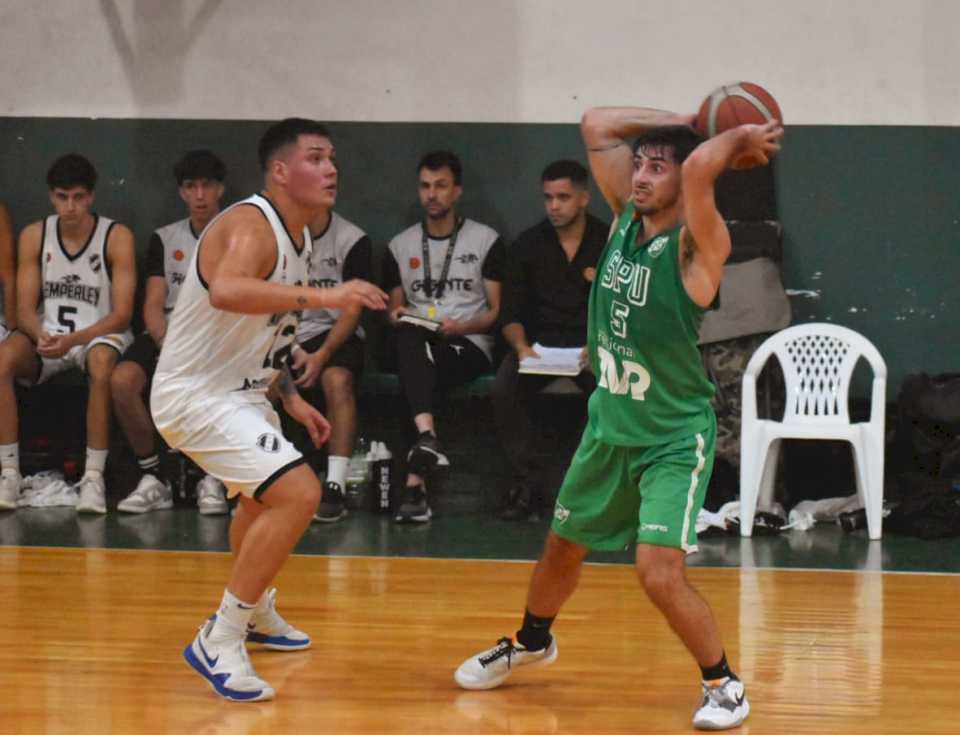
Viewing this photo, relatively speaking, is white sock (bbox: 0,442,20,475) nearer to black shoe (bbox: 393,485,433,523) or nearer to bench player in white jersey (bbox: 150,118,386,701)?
black shoe (bbox: 393,485,433,523)

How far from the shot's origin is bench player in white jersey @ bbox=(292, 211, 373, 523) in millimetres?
7516

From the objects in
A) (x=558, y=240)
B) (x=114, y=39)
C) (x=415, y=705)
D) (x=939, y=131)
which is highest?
(x=114, y=39)

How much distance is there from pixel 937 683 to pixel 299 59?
538cm

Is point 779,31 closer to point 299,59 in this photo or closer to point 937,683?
point 299,59

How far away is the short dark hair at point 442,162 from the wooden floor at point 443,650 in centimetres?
236

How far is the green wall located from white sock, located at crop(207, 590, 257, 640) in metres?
4.32

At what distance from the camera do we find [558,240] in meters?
7.80

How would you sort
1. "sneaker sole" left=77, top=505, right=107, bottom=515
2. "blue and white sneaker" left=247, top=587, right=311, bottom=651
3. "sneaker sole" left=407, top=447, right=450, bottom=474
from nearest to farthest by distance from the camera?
"blue and white sneaker" left=247, top=587, right=311, bottom=651, "sneaker sole" left=407, top=447, right=450, bottom=474, "sneaker sole" left=77, top=505, right=107, bottom=515

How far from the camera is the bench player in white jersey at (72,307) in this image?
304 inches

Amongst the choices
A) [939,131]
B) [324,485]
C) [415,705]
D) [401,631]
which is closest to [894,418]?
[939,131]

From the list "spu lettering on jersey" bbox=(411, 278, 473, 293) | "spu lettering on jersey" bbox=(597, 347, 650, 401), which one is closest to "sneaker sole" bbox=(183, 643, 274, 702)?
"spu lettering on jersey" bbox=(597, 347, 650, 401)

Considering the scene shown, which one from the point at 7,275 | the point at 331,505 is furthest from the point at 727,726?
the point at 7,275

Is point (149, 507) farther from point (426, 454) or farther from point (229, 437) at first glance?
point (229, 437)

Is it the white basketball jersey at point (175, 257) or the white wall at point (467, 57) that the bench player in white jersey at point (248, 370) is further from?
the white wall at point (467, 57)
